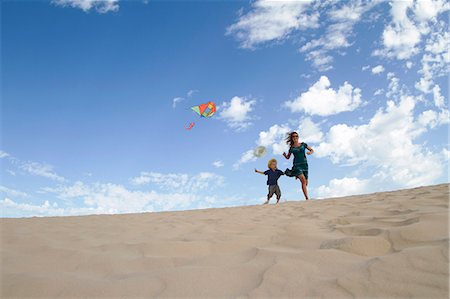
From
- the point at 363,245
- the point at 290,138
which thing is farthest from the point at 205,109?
the point at 363,245

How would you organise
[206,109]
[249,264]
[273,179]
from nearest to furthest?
[249,264]
[273,179]
[206,109]

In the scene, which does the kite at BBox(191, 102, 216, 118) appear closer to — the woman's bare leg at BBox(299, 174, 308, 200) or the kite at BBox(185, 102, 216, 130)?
the kite at BBox(185, 102, 216, 130)

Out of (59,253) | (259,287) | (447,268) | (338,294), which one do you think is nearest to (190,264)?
(259,287)

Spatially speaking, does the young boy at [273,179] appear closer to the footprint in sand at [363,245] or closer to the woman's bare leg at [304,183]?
the woman's bare leg at [304,183]

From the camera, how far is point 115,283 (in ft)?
5.93

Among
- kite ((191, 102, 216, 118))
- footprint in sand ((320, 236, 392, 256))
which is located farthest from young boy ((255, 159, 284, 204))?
footprint in sand ((320, 236, 392, 256))

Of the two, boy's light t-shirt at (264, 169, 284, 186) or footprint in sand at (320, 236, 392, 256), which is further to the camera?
boy's light t-shirt at (264, 169, 284, 186)

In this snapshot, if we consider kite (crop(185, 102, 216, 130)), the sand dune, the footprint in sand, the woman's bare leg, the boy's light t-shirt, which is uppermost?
kite (crop(185, 102, 216, 130))

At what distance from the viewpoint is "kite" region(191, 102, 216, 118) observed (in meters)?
12.9

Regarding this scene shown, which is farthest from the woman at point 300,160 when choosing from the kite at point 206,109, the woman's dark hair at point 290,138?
the kite at point 206,109

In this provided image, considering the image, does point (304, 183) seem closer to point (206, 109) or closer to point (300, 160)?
point (300, 160)

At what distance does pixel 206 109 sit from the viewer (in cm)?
1333

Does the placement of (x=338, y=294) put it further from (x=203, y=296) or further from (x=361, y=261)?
(x=203, y=296)

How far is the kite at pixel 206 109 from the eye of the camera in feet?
42.3
